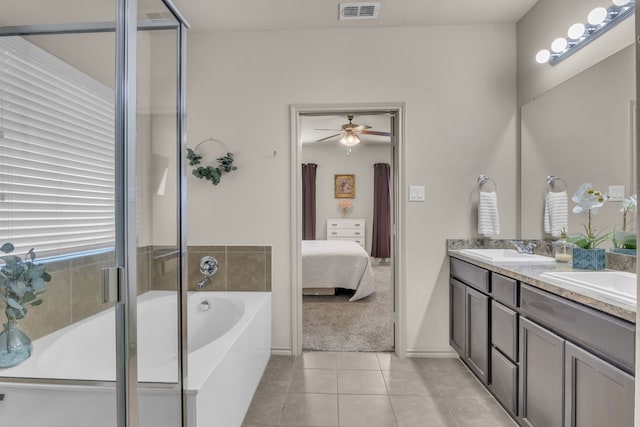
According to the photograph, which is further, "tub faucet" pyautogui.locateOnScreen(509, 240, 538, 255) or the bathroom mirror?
"tub faucet" pyautogui.locateOnScreen(509, 240, 538, 255)

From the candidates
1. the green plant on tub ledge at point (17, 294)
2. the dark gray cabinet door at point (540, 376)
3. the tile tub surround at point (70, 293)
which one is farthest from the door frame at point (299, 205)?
the green plant on tub ledge at point (17, 294)

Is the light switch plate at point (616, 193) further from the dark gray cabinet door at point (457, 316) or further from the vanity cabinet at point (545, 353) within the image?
the dark gray cabinet door at point (457, 316)

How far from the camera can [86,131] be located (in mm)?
1086

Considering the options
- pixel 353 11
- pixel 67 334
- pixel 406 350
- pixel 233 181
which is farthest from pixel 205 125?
pixel 406 350

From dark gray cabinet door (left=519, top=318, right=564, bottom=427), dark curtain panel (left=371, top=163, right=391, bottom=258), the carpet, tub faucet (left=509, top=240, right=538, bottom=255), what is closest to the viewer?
dark gray cabinet door (left=519, top=318, right=564, bottom=427)

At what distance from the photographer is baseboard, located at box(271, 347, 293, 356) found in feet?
8.77

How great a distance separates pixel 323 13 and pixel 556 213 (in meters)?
2.11

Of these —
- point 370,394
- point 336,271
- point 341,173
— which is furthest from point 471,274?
point 341,173

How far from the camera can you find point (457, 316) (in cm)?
250

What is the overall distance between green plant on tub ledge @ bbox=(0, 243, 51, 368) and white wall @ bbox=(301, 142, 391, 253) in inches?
241

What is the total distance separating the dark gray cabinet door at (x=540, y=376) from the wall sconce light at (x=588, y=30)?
162 cm

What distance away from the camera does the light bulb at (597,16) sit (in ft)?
5.94

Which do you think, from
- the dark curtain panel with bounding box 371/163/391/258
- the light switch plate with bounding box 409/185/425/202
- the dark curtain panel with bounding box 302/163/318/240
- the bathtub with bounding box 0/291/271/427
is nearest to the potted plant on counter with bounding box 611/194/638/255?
the light switch plate with bounding box 409/185/425/202

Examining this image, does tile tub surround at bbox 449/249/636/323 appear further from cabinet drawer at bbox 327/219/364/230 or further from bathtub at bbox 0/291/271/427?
cabinet drawer at bbox 327/219/364/230
